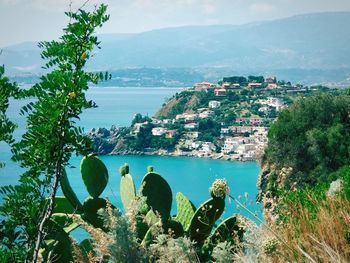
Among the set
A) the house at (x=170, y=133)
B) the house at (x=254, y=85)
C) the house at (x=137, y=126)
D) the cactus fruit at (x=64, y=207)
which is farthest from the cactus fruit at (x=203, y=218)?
the house at (x=254, y=85)

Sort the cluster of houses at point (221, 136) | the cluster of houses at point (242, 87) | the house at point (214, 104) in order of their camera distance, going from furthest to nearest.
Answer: the cluster of houses at point (242, 87), the house at point (214, 104), the cluster of houses at point (221, 136)

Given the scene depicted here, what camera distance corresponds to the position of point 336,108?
18.5 meters

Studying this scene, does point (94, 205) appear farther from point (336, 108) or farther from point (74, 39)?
point (336, 108)

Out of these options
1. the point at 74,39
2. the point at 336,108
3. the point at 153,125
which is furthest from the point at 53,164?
the point at 153,125

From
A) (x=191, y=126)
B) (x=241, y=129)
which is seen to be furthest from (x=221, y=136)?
(x=191, y=126)

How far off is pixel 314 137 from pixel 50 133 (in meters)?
16.9

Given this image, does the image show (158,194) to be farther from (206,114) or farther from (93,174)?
(206,114)

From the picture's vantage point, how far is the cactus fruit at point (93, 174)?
295cm

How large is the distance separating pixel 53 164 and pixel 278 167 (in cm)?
1862

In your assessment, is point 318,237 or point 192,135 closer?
point 318,237

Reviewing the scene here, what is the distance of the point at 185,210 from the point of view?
10.5 feet

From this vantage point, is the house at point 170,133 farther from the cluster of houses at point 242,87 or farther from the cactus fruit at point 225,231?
the cactus fruit at point 225,231

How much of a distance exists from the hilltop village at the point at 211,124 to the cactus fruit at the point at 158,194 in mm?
38514

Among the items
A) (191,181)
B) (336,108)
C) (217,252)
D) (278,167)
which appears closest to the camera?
(217,252)
